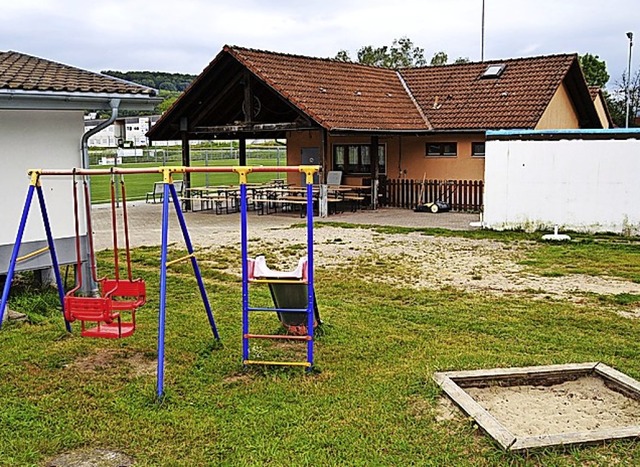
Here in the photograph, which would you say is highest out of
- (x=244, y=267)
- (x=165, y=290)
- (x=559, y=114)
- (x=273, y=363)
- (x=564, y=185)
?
(x=559, y=114)

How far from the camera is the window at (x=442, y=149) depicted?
21297 millimetres

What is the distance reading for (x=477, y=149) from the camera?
68.3 feet

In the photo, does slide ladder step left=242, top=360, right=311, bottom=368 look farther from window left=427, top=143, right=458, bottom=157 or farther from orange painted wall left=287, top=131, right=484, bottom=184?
window left=427, top=143, right=458, bottom=157

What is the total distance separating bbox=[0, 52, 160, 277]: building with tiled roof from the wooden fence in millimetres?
12762

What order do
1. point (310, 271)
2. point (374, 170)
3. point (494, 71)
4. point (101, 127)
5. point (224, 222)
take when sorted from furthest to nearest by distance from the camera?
point (494, 71), point (374, 170), point (224, 222), point (101, 127), point (310, 271)

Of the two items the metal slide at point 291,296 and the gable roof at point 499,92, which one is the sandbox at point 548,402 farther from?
the gable roof at point 499,92

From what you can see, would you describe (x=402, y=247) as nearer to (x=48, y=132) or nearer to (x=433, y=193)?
(x=48, y=132)

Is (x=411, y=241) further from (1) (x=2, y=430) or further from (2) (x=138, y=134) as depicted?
(2) (x=138, y=134)

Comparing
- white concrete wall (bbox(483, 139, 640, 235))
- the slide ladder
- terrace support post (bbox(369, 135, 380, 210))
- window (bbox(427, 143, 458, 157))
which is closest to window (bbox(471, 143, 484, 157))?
window (bbox(427, 143, 458, 157))

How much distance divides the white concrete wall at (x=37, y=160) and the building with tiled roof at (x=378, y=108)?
10.0 metres

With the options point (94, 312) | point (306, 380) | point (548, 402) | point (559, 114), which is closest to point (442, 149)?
point (559, 114)

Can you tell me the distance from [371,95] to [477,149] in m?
3.78

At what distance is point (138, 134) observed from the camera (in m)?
112

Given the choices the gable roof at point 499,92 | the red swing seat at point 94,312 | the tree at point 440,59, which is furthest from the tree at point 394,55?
the red swing seat at point 94,312
